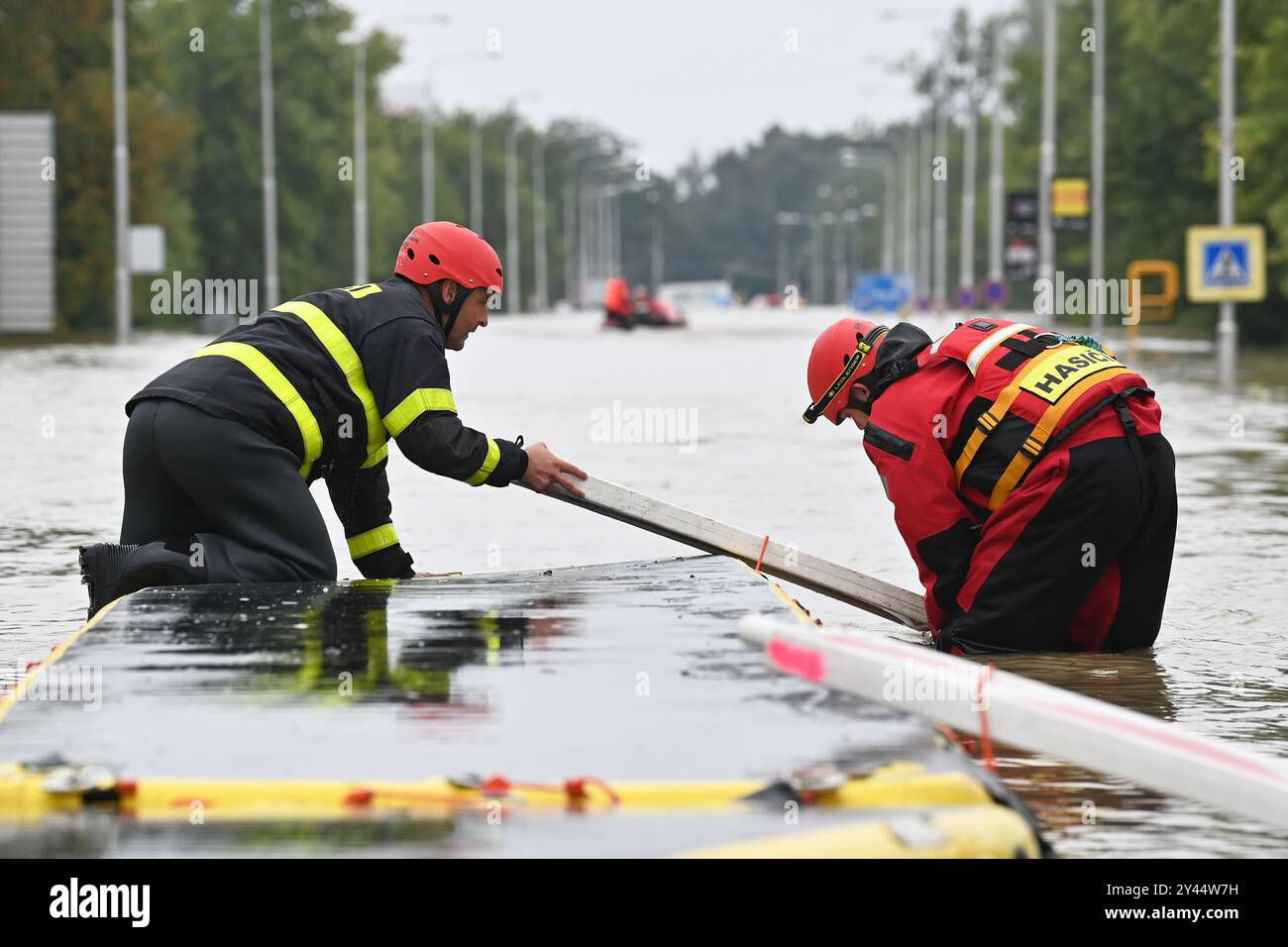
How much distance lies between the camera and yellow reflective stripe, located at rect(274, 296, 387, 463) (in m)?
6.98

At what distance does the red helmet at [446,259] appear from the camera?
23.8 feet

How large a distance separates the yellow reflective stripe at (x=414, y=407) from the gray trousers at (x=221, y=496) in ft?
1.10

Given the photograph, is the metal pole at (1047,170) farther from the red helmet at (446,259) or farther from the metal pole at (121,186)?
the red helmet at (446,259)

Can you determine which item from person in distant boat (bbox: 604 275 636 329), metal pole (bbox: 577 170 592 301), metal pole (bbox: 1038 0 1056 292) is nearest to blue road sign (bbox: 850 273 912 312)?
metal pole (bbox: 577 170 592 301)

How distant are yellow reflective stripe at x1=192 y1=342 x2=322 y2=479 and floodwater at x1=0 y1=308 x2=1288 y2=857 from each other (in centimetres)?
114

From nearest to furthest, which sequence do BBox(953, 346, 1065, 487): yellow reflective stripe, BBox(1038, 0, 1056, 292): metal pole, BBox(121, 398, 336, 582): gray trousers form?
BBox(121, 398, 336, 582): gray trousers < BBox(953, 346, 1065, 487): yellow reflective stripe < BBox(1038, 0, 1056, 292): metal pole

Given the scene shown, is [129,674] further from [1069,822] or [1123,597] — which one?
[1123,597]

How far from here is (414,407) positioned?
22.8ft

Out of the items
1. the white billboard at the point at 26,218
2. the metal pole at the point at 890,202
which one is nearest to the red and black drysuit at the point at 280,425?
the white billboard at the point at 26,218

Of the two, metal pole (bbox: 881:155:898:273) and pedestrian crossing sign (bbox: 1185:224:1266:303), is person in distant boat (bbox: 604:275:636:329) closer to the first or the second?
pedestrian crossing sign (bbox: 1185:224:1266:303)

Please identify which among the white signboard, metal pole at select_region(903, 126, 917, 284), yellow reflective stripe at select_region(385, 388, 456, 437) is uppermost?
metal pole at select_region(903, 126, 917, 284)
